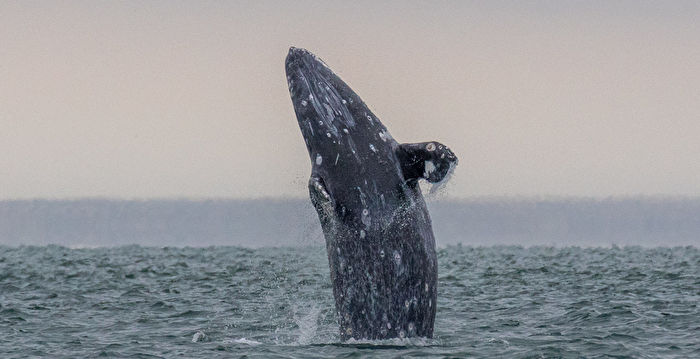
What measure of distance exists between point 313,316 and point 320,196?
9715 millimetres

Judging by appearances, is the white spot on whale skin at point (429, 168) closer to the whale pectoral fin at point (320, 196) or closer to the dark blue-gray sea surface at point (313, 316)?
the whale pectoral fin at point (320, 196)

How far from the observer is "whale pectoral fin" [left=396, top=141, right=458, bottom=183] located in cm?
1527

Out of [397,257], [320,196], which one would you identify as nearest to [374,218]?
[397,257]

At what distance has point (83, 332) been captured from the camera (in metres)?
21.1

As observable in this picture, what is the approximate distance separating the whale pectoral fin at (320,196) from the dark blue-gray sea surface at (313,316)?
8.45ft

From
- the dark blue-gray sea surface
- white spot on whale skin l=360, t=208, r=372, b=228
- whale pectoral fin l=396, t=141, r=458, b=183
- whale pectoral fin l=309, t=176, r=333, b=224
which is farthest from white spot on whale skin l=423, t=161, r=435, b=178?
the dark blue-gray sea surface

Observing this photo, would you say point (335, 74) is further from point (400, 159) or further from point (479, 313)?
point (479, 313)

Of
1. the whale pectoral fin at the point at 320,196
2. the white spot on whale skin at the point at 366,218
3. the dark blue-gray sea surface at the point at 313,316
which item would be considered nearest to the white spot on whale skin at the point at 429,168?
the white spot on whale skin at the point at 366,218

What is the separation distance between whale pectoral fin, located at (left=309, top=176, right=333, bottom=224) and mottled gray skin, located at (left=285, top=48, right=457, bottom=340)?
0.04 m

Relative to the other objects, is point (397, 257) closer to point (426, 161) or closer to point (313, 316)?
point (426, 161)

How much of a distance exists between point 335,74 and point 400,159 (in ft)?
7.49

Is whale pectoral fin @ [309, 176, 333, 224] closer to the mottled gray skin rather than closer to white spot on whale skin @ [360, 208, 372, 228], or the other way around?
the mottled gray skin

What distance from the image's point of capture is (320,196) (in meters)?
14.9

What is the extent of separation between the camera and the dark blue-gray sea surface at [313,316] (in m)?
17.6
